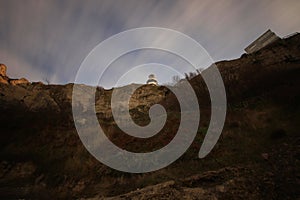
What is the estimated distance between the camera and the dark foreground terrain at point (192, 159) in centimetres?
729

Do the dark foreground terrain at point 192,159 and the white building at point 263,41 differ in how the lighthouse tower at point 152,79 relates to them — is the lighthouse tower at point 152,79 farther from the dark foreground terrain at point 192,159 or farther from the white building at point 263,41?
the dark foreground terrain at point 192,159

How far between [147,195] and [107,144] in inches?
329

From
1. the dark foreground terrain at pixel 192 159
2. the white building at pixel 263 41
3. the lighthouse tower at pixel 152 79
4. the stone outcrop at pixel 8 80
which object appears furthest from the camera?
the lighthouse tower at pixel 152 79

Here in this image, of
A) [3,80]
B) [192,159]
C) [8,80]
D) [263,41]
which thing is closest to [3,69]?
[8,80]

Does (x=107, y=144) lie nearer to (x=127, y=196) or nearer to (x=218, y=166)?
(x=127, y=196)

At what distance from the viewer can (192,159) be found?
1098 cm

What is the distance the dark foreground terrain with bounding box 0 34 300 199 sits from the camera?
7.29m

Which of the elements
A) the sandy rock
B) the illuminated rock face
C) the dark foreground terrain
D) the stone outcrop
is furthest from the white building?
the illuminated rock face

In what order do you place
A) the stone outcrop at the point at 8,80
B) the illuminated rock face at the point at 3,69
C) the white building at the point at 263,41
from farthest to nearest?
the illuminated rock face at the point at 3,69
the stone outcrop at the point at 8,80
the white building at the point at 263,41

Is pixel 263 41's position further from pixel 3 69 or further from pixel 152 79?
pixel 3 69

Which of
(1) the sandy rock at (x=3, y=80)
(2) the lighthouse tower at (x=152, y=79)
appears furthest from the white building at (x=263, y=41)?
(1) the sandy rock at (x=3, y=80)

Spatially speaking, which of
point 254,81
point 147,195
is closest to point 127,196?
point 147,195

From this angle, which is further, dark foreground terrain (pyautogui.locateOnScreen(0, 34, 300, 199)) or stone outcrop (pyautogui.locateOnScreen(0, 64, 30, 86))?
stone outcrop (pyautogui.locateOnScreen(0, 64, 30, 86))

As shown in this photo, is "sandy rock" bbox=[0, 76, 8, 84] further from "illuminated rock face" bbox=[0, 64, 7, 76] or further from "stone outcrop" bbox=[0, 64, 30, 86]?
"illuminated rock face" bbox=[0, 64, 7, 76]
